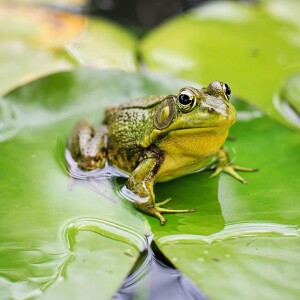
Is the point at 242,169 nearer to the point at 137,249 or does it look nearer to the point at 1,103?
the point at 137,249

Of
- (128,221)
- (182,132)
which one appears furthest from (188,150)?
(128,221)

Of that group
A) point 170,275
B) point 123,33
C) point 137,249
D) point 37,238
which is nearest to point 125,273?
point 137,249

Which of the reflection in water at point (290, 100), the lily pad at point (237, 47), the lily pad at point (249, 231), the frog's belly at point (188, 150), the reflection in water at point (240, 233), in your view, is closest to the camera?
the lily pad at point (249, 231)

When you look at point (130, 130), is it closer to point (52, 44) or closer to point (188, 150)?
point (188, 150)

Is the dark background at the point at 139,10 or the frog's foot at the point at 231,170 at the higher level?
the frog's foot at the point at 231,170

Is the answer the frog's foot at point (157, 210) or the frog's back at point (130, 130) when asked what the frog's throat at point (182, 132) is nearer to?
the frog's back at point (130, 130)

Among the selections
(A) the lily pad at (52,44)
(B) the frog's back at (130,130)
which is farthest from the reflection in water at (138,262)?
(A) the lily pad at (52,44)

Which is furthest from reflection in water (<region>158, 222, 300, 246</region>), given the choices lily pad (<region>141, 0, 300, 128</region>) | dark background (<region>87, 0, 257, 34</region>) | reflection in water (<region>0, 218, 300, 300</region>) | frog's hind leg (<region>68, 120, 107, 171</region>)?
dark background (<region>87, 0, 257, 34</region>)

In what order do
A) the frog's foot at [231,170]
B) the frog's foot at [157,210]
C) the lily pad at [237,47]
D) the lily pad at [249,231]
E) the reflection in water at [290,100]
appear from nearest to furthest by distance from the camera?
the lily pad at [249,231]
the frog's foot at [157,210]
the frog's foot at [231,170]
the reflection in water at [290,100]
the lily pad at [237,47]
